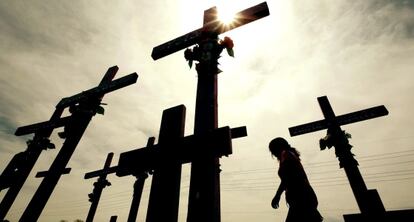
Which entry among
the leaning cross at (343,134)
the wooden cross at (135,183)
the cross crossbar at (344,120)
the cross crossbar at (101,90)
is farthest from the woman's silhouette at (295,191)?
the wooden cross at (135,183)

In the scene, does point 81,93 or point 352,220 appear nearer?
point 352,220

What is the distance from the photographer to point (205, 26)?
3.53 meters

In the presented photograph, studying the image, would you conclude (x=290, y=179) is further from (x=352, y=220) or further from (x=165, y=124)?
(x=352, y=220)

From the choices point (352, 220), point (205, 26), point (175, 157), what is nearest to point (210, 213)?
point (175, 157)

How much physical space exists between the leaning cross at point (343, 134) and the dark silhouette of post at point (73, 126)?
606 centimetres

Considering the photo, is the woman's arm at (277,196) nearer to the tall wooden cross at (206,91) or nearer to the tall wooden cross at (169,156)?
the tall wooden cross at (206,91)

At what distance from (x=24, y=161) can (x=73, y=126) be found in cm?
354

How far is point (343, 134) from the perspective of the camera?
7.42m

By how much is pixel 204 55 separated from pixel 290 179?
6.52 feet

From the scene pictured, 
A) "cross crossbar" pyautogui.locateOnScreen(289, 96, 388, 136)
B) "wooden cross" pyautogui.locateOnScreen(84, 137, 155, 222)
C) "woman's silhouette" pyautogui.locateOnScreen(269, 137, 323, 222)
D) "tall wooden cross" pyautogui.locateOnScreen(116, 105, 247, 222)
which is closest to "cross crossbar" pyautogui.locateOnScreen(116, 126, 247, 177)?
"tall wooden cross" pyautogui.locateOnScreen(116, 105, 247, 222)

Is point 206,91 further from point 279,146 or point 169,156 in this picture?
point 279,146

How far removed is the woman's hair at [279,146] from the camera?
10.8 feet

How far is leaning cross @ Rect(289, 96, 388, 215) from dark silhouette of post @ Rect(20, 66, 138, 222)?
606 centimetres

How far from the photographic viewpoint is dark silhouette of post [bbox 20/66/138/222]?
452cm
